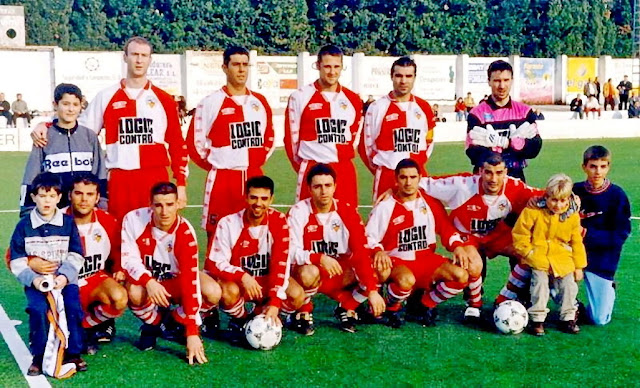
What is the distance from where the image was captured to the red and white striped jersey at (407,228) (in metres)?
6.00

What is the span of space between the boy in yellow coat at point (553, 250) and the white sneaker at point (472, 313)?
0.42m

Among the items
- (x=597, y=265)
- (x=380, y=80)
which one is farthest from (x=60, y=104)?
(x=380, y=80)

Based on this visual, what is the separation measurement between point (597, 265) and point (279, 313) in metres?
2.30

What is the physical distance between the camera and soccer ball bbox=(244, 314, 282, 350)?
5262 mm

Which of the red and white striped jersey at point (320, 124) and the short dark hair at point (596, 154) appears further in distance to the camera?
the red and white striped jersey at point (320, 124)

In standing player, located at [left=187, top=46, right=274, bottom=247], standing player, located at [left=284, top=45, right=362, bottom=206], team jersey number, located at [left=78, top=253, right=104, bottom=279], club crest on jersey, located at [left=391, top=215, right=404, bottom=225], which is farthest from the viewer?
standing player, located at [left=284, top=45, right=362, bottom=206]

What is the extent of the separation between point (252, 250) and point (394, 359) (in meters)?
1.23

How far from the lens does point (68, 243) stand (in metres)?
4.91

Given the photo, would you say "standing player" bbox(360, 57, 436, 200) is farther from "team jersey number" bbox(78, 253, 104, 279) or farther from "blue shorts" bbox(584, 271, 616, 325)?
"team jersey number" bbox(78, 253, 104, 279)

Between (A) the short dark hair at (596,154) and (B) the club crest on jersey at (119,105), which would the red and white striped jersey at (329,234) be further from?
(A) the short dark hair at (596,154)

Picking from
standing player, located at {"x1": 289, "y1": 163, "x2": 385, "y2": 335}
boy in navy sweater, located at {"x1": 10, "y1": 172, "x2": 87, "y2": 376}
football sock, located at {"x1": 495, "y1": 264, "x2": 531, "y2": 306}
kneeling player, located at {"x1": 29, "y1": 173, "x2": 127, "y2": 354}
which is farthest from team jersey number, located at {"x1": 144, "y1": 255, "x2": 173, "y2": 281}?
football sock, located at {"x1": 495, "y1": 264, "x2": 531, "y2": 306}

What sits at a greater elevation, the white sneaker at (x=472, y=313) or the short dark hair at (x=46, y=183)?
the short dark hair at (x=46, y=183)

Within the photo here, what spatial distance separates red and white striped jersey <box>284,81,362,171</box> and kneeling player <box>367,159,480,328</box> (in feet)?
2.65

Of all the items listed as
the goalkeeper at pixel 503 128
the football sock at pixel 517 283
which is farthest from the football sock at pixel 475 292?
the goalkeeper at pixel 503 128
